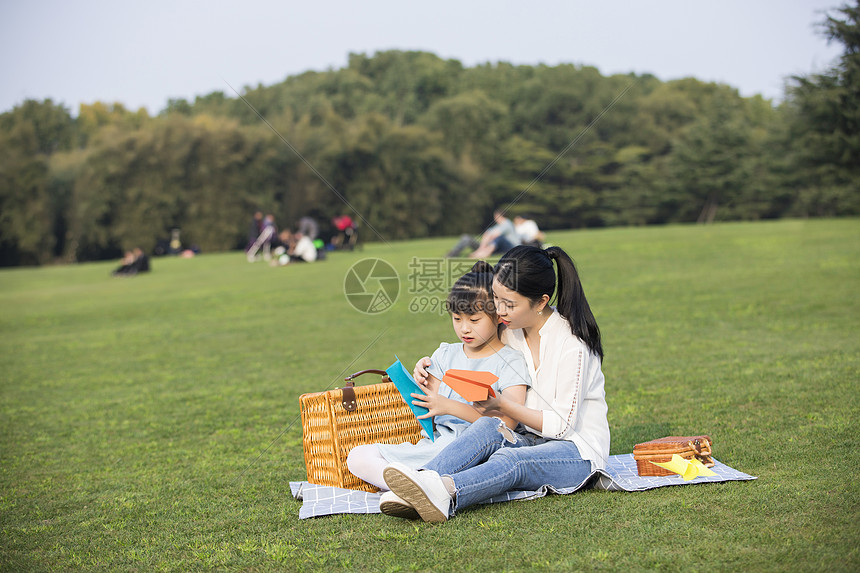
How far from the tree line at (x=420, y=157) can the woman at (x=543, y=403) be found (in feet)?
68.6

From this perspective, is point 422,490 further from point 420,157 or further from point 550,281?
point 420,157

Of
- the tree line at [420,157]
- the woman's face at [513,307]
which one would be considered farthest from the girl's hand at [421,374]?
the tree line at [420,157]

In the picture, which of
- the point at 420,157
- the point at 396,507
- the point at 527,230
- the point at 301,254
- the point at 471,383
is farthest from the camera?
the point at 420,157

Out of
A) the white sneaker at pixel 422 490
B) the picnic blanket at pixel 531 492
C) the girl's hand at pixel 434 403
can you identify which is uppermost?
the girl's hand at pixel 434 403

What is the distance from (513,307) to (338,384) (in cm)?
383

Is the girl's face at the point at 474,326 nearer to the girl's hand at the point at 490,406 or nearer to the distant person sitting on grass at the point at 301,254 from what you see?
the girl's hand at the point at 490,406

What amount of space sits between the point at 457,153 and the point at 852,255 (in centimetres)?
3888

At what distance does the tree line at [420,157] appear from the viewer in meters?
36.5

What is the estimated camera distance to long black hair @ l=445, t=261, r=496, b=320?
12.4 feet

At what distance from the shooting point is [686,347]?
7.76m

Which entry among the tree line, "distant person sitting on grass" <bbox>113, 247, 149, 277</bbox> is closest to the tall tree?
the tree line

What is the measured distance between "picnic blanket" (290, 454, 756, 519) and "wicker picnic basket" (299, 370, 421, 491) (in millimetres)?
105

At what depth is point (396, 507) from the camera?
3264 mm

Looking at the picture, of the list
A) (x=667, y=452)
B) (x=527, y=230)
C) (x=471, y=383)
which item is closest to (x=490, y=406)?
(x=471, y=383)
